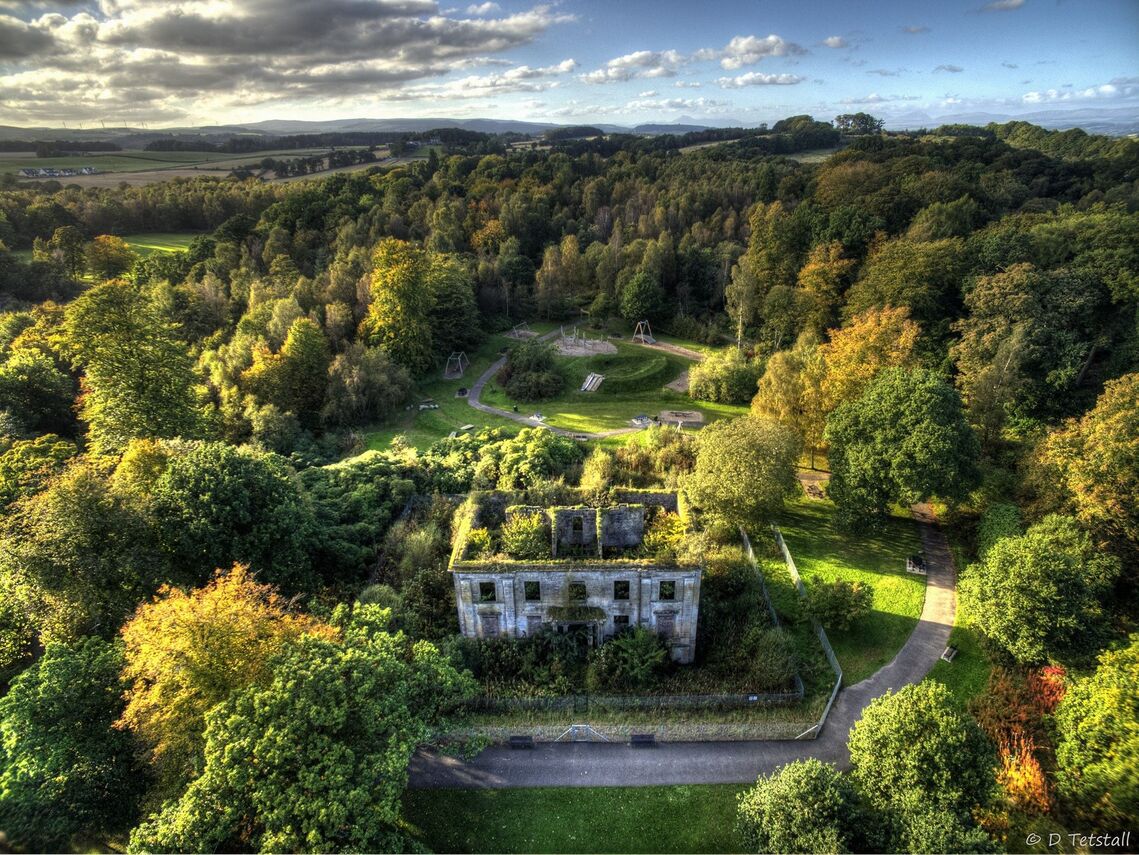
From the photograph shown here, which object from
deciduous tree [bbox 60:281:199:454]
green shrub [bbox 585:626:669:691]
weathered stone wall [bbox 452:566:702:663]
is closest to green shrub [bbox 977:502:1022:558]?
weathered stone wall [bbox 452:566:702:663]

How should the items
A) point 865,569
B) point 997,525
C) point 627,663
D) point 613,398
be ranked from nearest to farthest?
point 627,663 → point 997,525 → point 865,569 → point 613,398

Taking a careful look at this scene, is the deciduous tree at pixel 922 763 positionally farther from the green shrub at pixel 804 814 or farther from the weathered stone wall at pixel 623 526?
the weathered stone wall at pixel 623 526

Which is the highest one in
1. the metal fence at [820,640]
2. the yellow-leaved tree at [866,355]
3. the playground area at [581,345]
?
the yellow-leaved tree at [866,355]

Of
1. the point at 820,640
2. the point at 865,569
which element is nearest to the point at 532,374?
the point at 865,569

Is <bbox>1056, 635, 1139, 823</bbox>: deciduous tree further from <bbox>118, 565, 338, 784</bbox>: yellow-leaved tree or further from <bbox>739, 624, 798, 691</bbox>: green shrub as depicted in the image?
<bbox>118, 565, 338, 784</bbox>: yellow-leaved tree

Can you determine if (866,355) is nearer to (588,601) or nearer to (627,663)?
(588,601)

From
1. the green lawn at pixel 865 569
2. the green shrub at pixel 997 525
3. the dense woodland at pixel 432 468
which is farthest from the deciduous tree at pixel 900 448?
the green lawn at pixel 865 569

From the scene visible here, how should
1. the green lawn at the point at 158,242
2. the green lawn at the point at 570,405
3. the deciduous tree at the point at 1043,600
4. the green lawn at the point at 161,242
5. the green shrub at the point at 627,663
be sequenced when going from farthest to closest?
the green lawn at the point at 161,242
the green lawn at the point at 158,242
the green lawn at the point at 570,405
the green shrub at the point at 627,663
the deciduous tree at the point at 1043,600

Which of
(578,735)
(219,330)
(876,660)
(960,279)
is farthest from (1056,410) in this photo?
(219,330)
